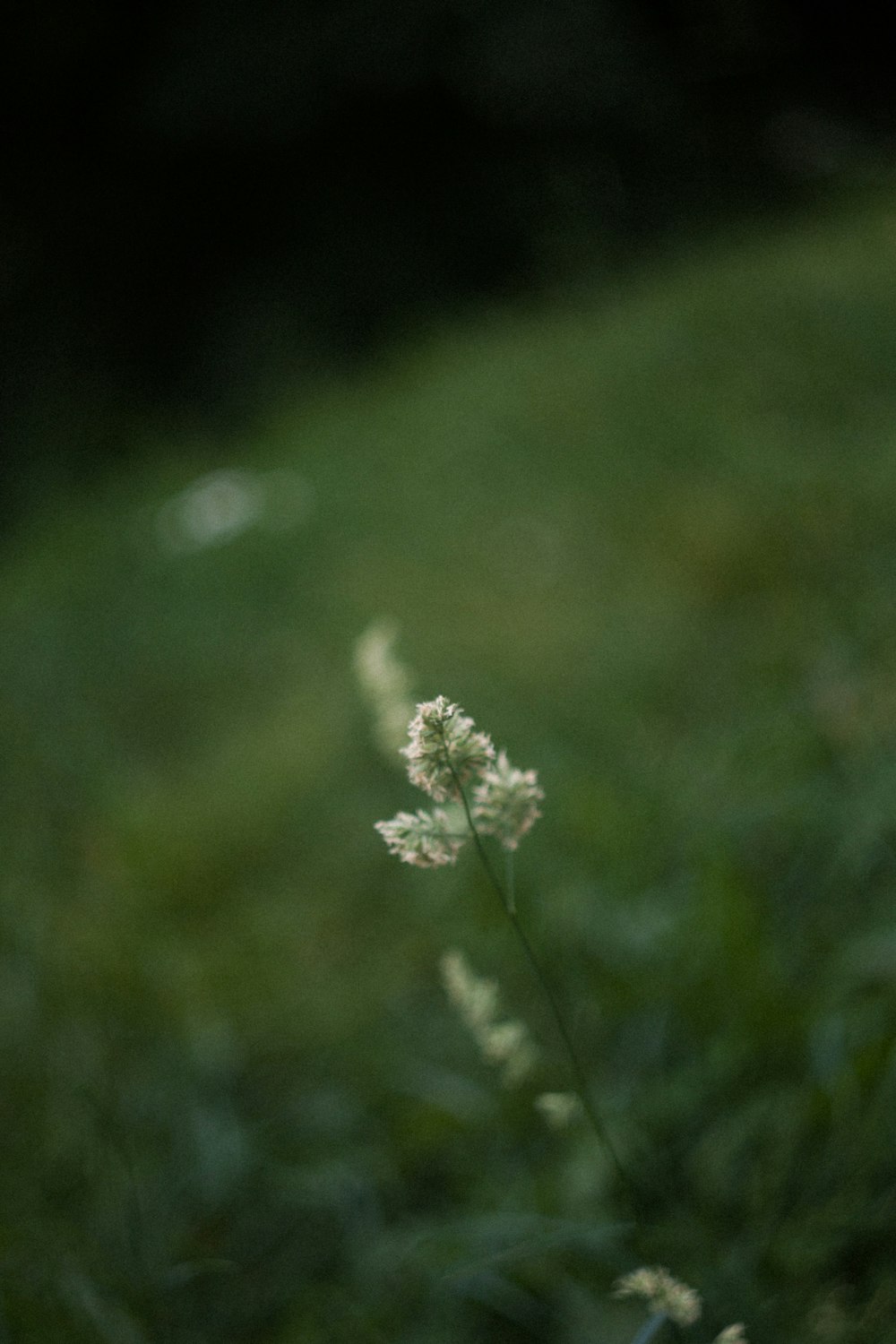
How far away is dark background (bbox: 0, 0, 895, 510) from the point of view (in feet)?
17.6

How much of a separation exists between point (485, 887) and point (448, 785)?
1034mm

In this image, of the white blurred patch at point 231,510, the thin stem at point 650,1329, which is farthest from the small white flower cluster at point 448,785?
the white blurred patch at point 231,510

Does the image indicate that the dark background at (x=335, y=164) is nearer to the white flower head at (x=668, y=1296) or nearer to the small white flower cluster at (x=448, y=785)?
the small white flower cluster at (x=448, y=785)

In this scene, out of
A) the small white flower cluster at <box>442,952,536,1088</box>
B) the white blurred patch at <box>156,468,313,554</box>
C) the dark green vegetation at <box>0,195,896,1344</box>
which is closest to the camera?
the small white flower cluster at <box>442,952,536,1088</box>

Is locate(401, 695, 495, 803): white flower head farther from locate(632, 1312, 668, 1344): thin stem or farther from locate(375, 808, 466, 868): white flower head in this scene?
locate(632, 1312, 668, 1344): thin stem

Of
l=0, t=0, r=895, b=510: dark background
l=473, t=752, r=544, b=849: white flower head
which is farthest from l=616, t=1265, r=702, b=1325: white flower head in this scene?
l=0, t=0, r=895, b=510: dark background

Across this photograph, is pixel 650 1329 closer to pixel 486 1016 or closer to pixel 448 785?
pixel 486 1016

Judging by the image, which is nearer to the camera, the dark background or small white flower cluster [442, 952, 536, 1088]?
small white flower cluster [442, 952, 536, 1088]

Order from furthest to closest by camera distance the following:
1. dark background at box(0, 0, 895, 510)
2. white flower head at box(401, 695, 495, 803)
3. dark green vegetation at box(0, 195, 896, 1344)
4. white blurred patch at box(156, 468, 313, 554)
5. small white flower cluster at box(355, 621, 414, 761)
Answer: dark background at box(0, 0, 895, 510)
white blurred patch at box(156, 468, 313, 554)
dark green vegetation at box(0, 195, 896, 1344)
small white flower cluster at box(355, 621, 414, 761)
white flower head at box(401, 695, 495, 803)

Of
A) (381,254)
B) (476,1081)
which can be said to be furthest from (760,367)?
(381,254)

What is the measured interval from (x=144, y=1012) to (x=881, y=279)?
3247 millimetres

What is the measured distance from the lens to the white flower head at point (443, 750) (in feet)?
2.31

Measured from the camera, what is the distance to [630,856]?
5.36ft

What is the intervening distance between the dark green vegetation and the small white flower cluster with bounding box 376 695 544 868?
0.39 m
